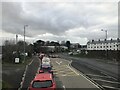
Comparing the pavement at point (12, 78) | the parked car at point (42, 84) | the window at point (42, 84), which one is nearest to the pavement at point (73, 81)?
the pavement at point (12, 78)

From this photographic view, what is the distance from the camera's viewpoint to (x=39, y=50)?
144 m

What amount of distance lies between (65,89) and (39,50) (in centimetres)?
12538

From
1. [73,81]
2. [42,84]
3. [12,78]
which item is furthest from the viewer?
[12,78]

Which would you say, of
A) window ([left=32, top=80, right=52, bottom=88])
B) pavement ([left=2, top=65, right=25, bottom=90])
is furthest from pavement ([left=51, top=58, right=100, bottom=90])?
window ([left=32, top=80, right=52, bottom=88])

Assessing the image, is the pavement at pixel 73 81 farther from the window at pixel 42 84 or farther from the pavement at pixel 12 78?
the window at pixel 42 84

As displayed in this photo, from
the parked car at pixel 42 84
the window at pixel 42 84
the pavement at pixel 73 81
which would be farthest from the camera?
the pavement at pixel 73 81

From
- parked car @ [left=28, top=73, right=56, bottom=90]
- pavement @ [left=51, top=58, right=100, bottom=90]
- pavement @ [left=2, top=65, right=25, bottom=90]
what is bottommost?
pavement @ [left=51, top=58, right=100, bottom=90]

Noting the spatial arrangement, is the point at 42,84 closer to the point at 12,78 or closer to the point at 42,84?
the point at 42,84

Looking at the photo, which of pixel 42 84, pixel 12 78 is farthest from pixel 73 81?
pixel 42 84

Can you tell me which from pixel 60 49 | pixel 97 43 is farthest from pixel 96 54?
pixel 97 43

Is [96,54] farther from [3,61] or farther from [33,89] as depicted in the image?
[33,89]

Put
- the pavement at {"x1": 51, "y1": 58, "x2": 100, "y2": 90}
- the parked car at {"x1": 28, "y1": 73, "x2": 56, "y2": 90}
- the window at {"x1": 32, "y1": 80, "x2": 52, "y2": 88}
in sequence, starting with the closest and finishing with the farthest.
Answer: the parked car at {"x1": 28, "y1": 73, "x2": 56, "y2": 90}
the window at {"x1": 32, "y1": 80, "x2": 52, "y2": 88}
the pavement at {"x1": 51, "y1": 58, "x2": 100, "y2": 90}

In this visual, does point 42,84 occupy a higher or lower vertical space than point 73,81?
higher

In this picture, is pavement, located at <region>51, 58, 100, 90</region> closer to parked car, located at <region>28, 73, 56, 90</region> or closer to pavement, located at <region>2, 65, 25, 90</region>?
pavement, located at <region>2, 65, 25, 90</region>
